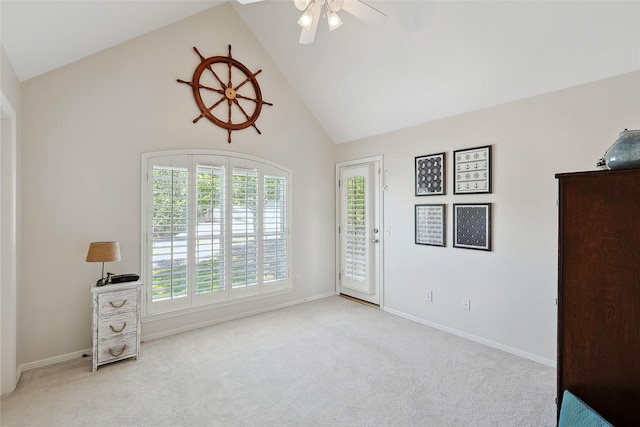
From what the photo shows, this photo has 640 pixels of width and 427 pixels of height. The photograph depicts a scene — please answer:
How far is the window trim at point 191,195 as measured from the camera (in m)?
3.28

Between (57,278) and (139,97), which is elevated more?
(139,97)

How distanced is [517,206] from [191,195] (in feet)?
11.2

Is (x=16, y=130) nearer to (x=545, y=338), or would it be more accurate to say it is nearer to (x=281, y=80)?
(x=281, y=80)

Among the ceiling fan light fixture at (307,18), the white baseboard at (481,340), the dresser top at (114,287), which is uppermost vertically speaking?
the ceiling fan light fixture at (307,18)

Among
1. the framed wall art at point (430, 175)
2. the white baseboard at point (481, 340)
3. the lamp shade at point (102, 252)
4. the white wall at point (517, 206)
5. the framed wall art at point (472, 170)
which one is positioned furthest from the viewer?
the framed wall art at point (430, 175)

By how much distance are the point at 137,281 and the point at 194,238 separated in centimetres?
76

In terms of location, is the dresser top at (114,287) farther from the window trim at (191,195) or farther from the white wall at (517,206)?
the white wall at (517,206)

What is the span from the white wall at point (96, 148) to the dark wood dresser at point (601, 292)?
3368 mm

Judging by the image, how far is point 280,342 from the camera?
10.6 ft

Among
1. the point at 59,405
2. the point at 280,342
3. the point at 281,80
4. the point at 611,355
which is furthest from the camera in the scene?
the point at 281,80

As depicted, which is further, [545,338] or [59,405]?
[545,338]

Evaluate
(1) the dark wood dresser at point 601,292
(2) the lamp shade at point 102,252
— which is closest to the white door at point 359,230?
(1) the dark wood dresser at point 601,292

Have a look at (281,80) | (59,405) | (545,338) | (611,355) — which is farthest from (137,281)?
(545,338)

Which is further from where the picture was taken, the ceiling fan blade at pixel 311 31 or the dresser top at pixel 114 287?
the dresser top at pixel 114 287
